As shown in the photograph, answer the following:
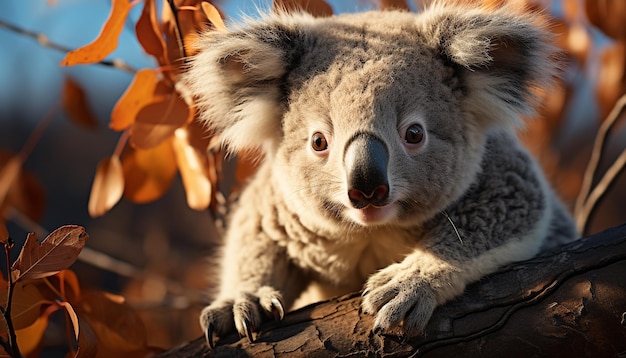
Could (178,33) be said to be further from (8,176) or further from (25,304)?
(8,176)

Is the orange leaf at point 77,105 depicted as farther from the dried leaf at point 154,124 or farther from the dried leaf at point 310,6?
the dried leaf at point 310,6

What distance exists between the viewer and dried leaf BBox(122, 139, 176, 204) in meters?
2.85

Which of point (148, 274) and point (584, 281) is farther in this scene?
point (148, 274)

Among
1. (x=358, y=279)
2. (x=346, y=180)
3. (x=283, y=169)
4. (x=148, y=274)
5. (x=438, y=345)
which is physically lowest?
(x=148, y=274)

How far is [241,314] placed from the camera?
246 cm

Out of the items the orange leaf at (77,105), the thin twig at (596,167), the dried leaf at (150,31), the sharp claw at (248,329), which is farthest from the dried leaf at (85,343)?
the thin twig at (596,167)

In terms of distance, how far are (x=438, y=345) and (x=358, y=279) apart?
695 millimetres

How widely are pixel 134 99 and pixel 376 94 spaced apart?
0.96 metres

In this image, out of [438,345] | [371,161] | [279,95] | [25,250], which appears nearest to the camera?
[25,250]

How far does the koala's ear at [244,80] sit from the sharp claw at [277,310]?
609 millimetres

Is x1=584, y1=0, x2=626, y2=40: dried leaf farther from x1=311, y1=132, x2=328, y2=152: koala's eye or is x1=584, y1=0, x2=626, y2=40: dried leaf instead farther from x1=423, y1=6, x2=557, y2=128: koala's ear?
x1=311, y1=132, x2=328, y2=152: koala's eye

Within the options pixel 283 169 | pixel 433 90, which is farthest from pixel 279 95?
pixel 433 90

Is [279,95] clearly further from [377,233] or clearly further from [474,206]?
[474,206]

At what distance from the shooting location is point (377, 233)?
2.59 meters
